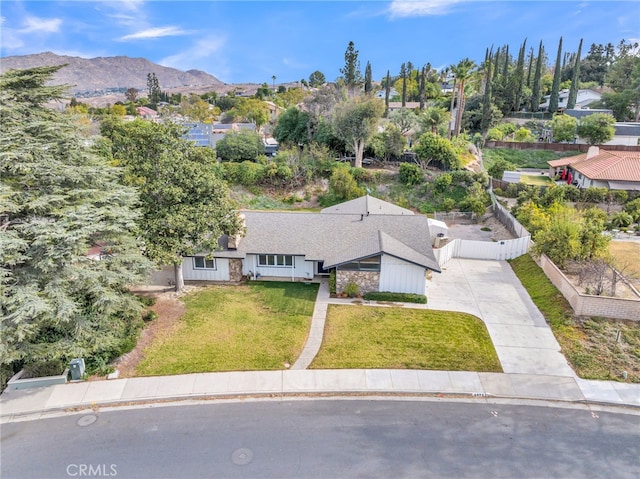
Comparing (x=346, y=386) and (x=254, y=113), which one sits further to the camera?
(x=254, y=113)

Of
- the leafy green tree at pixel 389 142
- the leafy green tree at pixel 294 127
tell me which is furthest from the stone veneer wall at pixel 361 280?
the leafy green tree at pixel 294 127

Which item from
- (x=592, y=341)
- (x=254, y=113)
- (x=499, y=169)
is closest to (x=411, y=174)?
(x=499, y=169)

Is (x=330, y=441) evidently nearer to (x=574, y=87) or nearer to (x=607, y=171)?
(x=607, y=171)

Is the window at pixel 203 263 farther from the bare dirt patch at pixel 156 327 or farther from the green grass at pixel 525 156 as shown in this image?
the green grass at pixel 525 156

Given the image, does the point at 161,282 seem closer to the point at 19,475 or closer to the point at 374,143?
the point at 19,475

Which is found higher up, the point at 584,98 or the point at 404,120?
the point at 584,98

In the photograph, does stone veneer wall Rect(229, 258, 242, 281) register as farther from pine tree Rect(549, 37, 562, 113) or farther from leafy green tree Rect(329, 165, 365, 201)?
pine tree Rect(549, 37, 562, 113)

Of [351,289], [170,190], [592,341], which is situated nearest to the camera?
[592,341]
